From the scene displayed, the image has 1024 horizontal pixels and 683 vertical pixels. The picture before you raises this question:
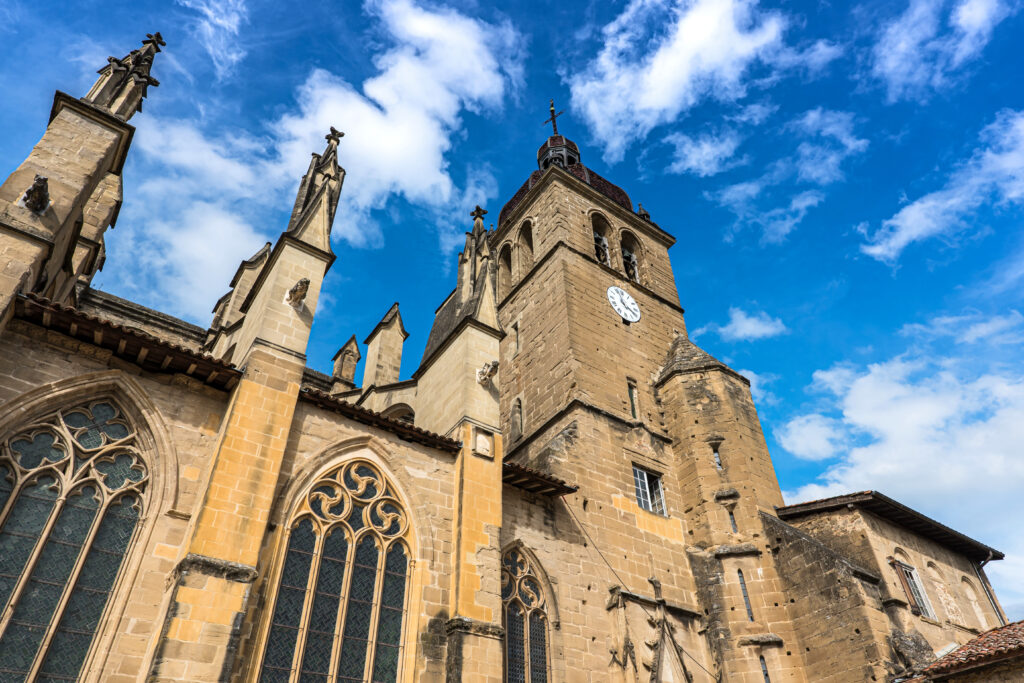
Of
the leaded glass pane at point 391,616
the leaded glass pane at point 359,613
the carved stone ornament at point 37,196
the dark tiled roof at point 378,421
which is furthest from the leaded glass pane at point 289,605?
the carved stone ornament at point 37,196

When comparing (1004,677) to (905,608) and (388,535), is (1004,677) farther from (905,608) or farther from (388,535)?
(388,535)

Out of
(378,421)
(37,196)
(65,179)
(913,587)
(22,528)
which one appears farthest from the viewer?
(913,587)

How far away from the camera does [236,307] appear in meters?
14.2

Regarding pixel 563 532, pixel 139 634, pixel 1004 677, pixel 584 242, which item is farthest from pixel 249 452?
pixel 584 242

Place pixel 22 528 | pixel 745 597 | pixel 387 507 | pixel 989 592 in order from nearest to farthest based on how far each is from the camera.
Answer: pixel 22 528, pixel 387 507, pixel 745 597, pixel 989 592

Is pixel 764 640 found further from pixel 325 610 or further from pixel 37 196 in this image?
pixel 37 196

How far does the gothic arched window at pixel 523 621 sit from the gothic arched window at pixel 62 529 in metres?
5.67

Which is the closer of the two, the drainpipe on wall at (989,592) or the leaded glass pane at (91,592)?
the leaded glass pane at (91,592)

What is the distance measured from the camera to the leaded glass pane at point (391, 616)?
8438mm

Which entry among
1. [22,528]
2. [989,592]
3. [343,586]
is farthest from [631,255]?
[22,528]

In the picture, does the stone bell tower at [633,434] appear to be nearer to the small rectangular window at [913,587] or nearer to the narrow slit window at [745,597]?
the narrow slit window at [745,597]

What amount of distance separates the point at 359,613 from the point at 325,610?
0.48 meters

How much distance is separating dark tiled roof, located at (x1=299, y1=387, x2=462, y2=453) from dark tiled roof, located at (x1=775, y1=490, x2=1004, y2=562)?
8.22 metres

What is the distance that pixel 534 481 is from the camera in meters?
11.6
